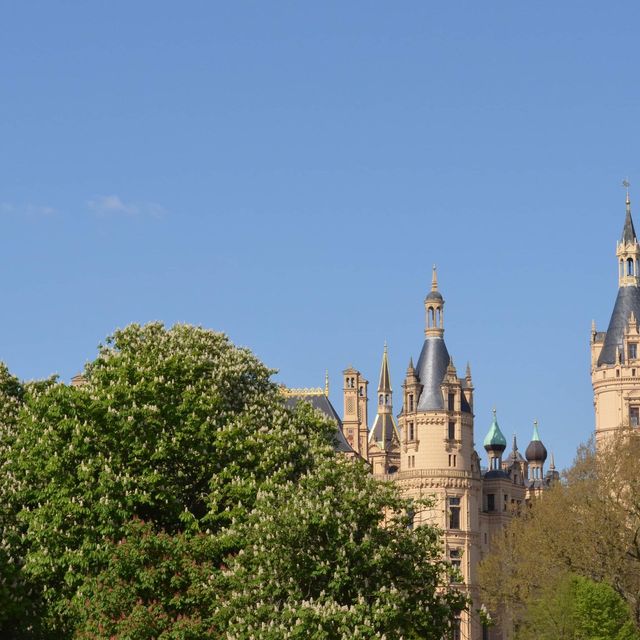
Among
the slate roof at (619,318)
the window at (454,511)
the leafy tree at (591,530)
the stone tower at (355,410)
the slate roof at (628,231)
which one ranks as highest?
the slate roof at (628,231)

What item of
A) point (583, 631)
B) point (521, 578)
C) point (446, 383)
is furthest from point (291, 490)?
point (446, 383)

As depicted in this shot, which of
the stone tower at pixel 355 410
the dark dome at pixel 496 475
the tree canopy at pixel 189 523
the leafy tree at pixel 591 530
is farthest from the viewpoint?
the dark dome at pixel 496 475

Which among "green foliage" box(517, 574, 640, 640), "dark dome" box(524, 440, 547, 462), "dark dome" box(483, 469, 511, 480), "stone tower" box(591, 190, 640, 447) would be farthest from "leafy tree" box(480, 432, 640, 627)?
"dark dome" box(524, 440, 547, 462)

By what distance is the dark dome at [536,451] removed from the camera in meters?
166

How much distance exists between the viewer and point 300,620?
142 feet

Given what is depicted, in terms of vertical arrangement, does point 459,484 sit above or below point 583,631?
above

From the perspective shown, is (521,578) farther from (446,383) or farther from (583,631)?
(446,383)

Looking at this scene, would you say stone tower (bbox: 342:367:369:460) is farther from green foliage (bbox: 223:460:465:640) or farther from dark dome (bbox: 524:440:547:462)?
green foliage (bbox: 223:460:465:640)

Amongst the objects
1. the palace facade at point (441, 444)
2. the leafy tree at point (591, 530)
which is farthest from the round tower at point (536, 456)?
the leafy tree at point (591, 530)

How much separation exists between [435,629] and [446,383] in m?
74.5

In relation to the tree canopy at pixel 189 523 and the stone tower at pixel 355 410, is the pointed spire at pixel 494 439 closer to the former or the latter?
the stone tower at pixel 355 410

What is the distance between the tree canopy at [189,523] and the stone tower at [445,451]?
213ft

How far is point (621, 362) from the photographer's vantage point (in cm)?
12775

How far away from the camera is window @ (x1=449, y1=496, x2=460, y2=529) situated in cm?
12125
